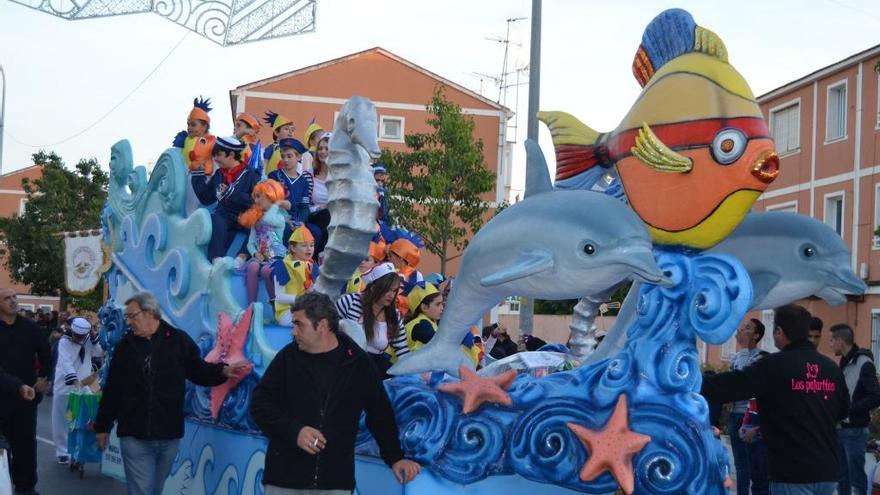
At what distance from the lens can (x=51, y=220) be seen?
3362 cm

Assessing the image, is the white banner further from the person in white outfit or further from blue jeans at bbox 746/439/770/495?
blue jeans at bbox 746/439/770/495

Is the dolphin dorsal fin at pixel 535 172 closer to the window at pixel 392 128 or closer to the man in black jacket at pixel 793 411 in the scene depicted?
the man in black jacket at pixel 793 411

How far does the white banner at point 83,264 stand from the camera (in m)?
10.8

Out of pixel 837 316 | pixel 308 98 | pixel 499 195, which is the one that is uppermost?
pixel 308 98

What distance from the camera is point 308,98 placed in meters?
34.8

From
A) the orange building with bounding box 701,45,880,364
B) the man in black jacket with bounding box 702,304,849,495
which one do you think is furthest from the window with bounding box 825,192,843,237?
the man in black jacket with bounding box 702,304,849,495

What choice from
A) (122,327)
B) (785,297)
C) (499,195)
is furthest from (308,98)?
(785,297)

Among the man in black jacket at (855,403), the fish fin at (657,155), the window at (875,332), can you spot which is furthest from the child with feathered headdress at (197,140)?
the window at (875,332)

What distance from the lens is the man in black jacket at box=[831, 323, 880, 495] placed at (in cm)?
881

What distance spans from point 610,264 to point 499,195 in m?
30.2

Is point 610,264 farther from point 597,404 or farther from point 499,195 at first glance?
point 499,195

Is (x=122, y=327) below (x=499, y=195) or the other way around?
below

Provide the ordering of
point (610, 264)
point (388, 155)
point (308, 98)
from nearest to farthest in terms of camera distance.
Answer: point (610, 264) < point (388, 155) < point (308, 98)

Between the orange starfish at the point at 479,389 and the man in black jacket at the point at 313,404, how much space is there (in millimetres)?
386
